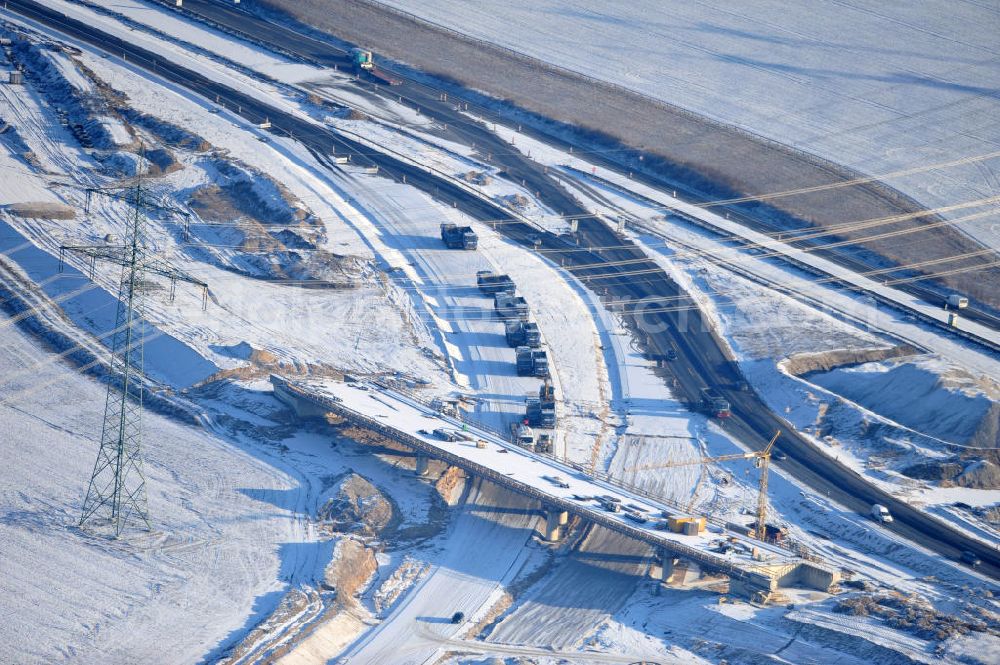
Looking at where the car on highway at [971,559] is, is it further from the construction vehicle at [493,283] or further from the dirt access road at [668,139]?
the construction vehicle at [493,283]

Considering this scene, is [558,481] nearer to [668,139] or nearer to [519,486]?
[519,486]

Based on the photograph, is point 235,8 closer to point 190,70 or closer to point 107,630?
point 190,70

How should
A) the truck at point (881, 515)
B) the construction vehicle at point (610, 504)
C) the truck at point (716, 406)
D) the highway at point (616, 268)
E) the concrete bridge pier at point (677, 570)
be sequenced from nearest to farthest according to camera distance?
the concrete bridge pier at point (677, 570) → the construction vehicle at point (610, 504) → the truck at point (881, 515) → the highway at point (616, 268) → the truck at point (716, 406)

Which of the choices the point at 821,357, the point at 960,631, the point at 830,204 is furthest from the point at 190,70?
the point at 960,631

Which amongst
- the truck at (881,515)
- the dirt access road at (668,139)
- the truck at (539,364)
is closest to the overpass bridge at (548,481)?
the truck at (881,515)

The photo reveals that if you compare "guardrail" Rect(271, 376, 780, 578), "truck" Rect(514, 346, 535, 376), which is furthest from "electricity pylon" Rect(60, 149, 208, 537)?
"truck" Rect(514, 346, 535, 376)

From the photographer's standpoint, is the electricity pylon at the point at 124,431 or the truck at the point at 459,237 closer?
the electricity pylon at the point at 124,431

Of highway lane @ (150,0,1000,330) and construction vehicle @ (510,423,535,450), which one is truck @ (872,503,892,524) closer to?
construction vehicle @ (510,423,535,450)
